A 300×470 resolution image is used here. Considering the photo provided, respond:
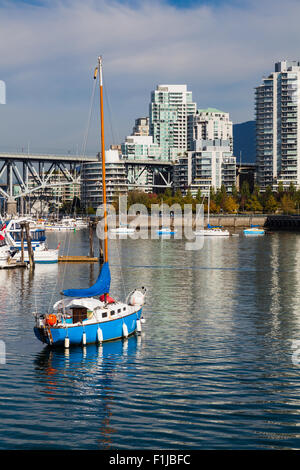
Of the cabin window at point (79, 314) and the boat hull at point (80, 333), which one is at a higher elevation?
the cabin window at point (79, 314)

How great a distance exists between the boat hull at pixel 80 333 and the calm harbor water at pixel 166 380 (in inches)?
22.3

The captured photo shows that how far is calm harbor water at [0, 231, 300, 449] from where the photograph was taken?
839 inches

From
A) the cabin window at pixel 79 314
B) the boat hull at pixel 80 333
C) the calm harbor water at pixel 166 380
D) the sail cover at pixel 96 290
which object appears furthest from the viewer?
the sail cover at pixel 96 290

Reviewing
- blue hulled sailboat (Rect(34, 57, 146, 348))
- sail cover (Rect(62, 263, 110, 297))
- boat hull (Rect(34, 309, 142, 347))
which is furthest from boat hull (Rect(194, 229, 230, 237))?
boat hull (Rect(34, 309, 142, 347))

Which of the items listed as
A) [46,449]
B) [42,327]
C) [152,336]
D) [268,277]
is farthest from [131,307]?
[268,277]

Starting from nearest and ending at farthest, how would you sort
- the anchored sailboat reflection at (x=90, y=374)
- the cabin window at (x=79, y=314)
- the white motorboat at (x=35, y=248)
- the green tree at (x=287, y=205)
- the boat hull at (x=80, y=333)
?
the anchored sailboat reflection at (x=90, y=374), the boat hull at (x=80, y=333), the cabin window at (x=79, y=314), the white motorboat at (x=35, y=248), the green tree at (x=287, y=205)

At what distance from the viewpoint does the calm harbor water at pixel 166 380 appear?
21.3 meters

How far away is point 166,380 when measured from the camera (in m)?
26.9

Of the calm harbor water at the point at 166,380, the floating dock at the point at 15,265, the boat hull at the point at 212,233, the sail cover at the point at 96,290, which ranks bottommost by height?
the calm harbor water at the point at 166,380

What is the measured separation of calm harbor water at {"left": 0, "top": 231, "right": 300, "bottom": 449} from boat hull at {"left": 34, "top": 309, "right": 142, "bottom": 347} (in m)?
0.57

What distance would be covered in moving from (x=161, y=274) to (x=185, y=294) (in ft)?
47.4

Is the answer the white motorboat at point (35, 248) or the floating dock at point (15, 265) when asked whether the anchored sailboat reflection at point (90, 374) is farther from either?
the white motorboat at point (35, 248)

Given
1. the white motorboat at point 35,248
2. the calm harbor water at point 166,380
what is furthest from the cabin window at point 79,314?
the white motorboat at point 35,248

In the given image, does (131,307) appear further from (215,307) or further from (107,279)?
(215,307)
